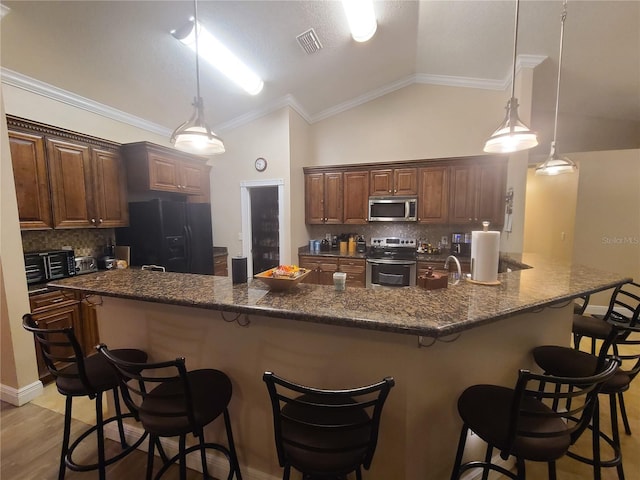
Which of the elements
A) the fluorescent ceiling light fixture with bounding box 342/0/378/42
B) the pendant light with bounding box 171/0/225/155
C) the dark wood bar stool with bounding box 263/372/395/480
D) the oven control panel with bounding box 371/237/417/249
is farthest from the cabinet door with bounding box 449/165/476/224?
the dark wood bar stool with bounding box 263/372/395/480

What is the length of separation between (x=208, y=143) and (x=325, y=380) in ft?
5.50

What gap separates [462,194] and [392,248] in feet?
4.13

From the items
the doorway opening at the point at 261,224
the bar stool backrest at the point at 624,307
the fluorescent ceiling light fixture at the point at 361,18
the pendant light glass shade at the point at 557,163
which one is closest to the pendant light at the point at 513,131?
the pendant light glass shade at the point at 557,163

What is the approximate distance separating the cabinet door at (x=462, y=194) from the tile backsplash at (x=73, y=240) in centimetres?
460

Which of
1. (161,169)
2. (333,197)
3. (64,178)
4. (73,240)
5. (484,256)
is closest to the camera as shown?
(484,256)

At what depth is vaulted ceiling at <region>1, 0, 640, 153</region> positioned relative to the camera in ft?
7.72

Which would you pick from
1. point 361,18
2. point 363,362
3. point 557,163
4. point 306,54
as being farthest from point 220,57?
point 557,163

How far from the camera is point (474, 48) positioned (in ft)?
10.4

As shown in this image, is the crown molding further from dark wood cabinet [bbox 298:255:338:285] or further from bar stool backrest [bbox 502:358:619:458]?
bar stool backrest [bbox 502:358:619:458]

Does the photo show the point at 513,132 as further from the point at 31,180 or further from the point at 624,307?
the point at 31,180

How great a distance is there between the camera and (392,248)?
4367 mm

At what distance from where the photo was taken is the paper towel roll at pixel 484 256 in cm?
154

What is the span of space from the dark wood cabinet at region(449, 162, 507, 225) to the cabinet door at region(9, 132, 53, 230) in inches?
184

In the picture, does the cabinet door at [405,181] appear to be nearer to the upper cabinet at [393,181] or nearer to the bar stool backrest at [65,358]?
the upper cabinet at [393,181]
